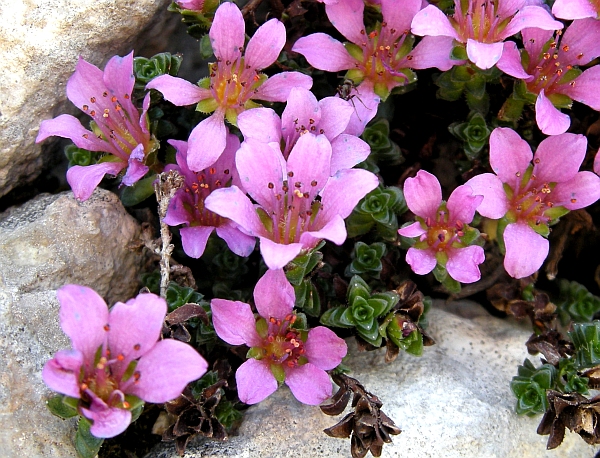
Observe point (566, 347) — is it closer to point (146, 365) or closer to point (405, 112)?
point (405, 112)

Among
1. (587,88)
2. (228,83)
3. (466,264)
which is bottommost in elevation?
(466,264)

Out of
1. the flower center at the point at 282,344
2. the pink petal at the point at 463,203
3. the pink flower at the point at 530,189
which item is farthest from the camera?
the pink flower at the point at 530,189

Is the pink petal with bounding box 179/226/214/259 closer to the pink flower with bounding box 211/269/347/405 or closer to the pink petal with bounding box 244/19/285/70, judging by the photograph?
the pink flower with bounding box 211/269/347/405

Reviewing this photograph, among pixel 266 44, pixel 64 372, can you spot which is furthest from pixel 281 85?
pixel 64 372

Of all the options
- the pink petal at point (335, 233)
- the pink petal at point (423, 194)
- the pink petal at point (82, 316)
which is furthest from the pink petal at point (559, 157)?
the pink petal at point (82, 316)

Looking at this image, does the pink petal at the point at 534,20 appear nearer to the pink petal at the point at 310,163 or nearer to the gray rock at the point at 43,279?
the pink petal at the point at 310,163

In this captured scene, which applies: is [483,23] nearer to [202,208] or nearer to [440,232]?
[440,232]

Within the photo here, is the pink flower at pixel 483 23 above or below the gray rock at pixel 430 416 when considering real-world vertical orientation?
above
